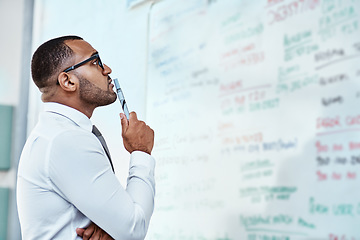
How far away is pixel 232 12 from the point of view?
1653 mm

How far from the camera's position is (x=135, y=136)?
3.89 ft

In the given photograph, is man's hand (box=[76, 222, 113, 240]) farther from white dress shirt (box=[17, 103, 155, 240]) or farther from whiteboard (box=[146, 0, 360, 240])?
whiteboard (box=[146, 0, 360, 240])

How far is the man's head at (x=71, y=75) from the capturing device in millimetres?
1214

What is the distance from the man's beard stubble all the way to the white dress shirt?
0.11 metres

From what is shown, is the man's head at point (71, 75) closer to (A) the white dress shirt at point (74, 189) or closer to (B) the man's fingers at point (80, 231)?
(A) the white dress shirt at point (74, 189)

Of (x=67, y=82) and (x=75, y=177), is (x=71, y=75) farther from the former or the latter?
(x=75, y=177)

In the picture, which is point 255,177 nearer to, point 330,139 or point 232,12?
point 330,139

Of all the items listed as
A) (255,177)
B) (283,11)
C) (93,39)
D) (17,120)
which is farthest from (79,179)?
(17,120)

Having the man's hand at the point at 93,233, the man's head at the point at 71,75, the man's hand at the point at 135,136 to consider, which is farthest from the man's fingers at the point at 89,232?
the man's head at the point at 71,75

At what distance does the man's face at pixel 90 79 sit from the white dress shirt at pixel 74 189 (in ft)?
0.39

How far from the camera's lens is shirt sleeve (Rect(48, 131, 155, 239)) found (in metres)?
1.01

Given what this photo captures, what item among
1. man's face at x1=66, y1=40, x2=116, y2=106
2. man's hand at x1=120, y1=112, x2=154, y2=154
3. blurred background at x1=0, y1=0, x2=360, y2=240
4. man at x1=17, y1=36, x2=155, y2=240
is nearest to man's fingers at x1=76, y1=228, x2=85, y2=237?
→ man at x1=17, y1=36, x2=155, y2=240

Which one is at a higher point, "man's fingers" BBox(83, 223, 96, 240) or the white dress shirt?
the white dress shirt

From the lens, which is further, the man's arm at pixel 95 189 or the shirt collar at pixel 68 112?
the shirt collar at pixel 68 112
